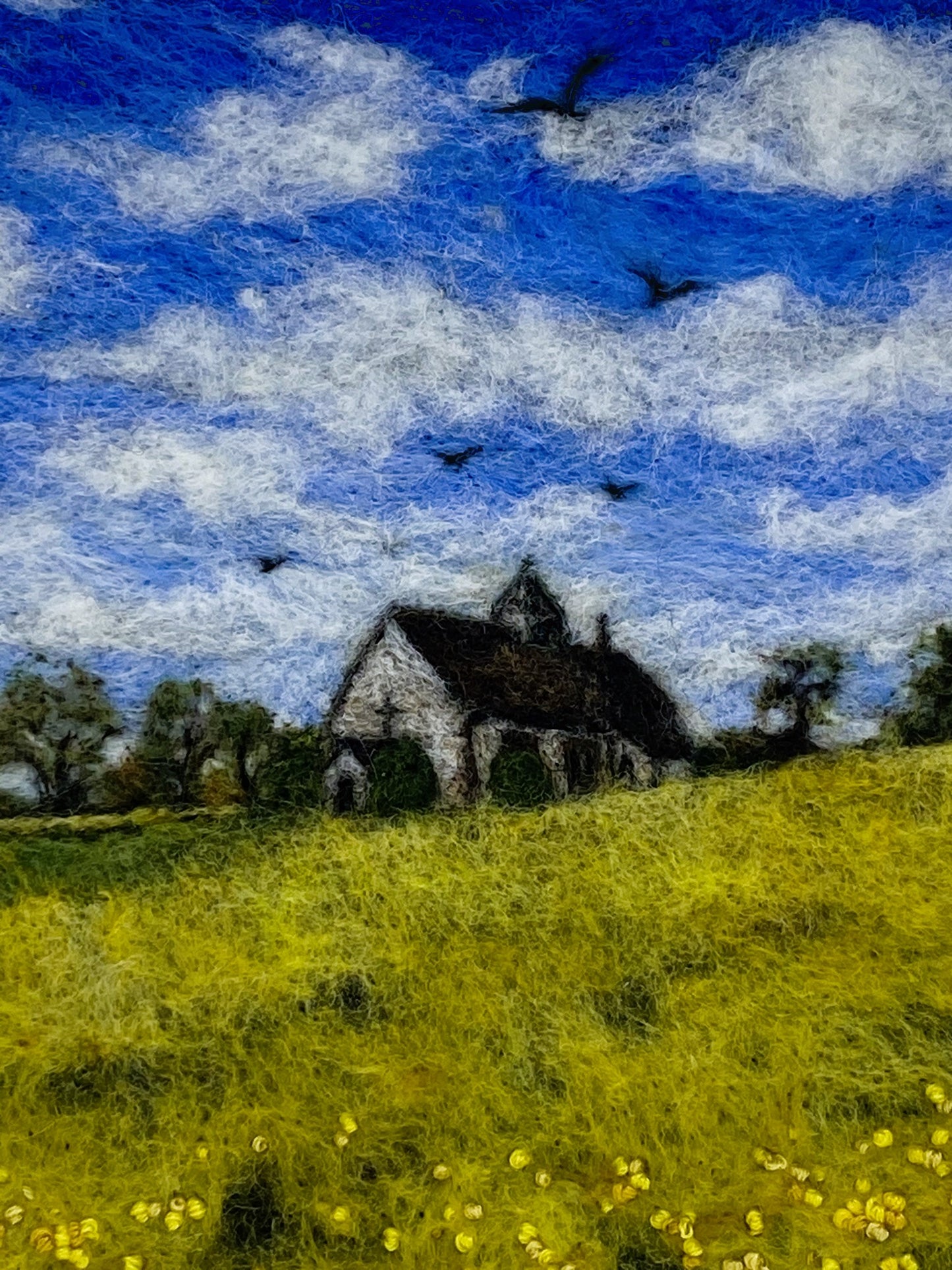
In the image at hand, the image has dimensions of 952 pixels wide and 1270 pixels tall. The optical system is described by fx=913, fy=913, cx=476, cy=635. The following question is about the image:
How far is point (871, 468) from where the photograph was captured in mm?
1842

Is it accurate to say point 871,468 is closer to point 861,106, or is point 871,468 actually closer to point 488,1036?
point 861,106

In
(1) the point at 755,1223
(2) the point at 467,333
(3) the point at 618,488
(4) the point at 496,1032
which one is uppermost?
(2) the point at 467,333

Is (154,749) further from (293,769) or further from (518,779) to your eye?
(518,779)

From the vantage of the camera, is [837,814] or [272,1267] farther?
[837,814]

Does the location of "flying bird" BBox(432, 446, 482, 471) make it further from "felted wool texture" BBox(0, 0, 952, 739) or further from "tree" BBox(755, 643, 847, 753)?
"tree" BBox(755, 643, 847, 753)

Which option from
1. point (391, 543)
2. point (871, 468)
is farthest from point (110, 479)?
point (871, 468)

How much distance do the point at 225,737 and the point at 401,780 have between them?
36 centimetres

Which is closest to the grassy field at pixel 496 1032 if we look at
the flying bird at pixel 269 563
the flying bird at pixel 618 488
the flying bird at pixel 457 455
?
the flying bird at pixel 269 563

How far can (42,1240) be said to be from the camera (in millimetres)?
1326

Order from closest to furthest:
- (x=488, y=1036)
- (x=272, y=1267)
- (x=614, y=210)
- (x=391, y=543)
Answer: (x=272, y=1267) → (x=488, y=1036) → (x=614, y=210) → (x=391, y=543)

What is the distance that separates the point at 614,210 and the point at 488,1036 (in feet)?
4.95

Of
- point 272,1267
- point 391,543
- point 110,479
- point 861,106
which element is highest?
point 861,106

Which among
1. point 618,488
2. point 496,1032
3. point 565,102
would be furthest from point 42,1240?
point 565,102

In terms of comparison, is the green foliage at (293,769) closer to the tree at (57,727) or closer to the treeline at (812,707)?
the tree at (57,727)
